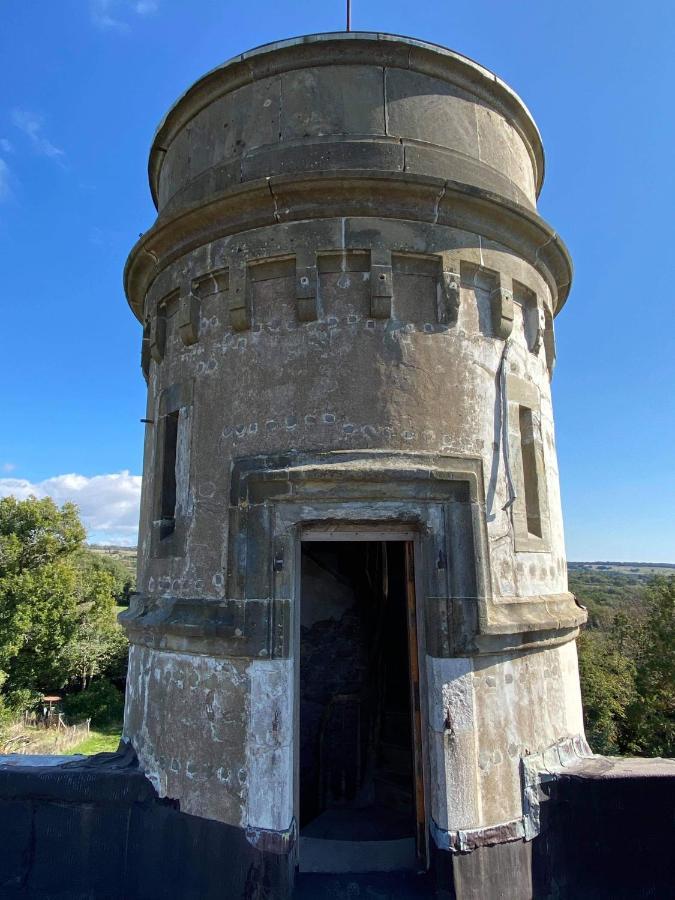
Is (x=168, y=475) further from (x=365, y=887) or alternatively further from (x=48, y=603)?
(x=48, y=603)

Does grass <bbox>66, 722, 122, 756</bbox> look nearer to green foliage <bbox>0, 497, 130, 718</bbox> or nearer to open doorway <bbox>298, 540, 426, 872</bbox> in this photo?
green foliage <bbox>0, 497, 130, 718</bbox>

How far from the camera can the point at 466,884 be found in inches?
149

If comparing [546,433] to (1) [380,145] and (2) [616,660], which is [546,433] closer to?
(1) [380,145]

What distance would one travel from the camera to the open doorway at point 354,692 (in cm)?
609

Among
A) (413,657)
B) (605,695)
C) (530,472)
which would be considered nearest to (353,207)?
(530,472)

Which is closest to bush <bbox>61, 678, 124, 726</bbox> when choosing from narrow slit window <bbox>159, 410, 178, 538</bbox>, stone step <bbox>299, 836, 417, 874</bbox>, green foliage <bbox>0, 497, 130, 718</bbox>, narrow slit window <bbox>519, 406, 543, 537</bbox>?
green foliage <bbox>0, 497, 130, 718</bbox>

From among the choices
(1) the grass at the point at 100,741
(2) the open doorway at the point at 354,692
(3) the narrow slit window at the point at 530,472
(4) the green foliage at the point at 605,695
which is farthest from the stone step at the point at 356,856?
(1) the grass at the point at 100,741

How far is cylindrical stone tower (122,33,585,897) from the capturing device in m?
4.09

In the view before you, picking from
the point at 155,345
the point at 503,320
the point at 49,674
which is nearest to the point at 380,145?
the point at 503,320

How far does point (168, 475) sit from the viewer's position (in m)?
5.22

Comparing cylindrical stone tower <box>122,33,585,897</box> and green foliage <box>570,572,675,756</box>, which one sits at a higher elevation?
cylindrical stone tower <box>122,33,585,897</box>

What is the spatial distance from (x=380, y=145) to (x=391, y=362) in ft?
6.44

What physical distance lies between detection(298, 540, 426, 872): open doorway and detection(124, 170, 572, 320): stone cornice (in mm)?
3194

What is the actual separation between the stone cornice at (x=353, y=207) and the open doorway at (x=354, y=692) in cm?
319
